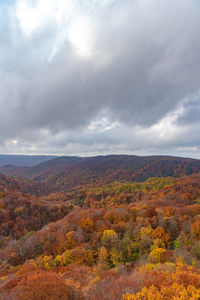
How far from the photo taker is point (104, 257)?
1467 inches

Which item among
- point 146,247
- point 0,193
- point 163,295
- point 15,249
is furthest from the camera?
point 0,193

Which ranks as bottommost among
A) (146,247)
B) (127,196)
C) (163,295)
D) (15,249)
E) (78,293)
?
(127,196)

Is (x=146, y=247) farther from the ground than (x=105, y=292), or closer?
closer

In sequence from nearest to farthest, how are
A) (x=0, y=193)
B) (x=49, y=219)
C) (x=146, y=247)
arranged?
(x=146, y=247) < (x=49, y=219) < (x=0, y=193)

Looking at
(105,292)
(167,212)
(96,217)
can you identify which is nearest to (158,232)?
(167,212)

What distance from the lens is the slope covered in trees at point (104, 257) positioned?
13.0 m

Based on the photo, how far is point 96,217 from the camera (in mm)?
63562

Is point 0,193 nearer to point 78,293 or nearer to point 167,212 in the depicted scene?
point 167,212

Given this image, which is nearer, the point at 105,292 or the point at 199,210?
the point at 105,292

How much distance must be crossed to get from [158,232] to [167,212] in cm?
1850

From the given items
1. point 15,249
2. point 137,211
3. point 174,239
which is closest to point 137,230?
point 174,239

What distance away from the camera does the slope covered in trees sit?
12953 mm

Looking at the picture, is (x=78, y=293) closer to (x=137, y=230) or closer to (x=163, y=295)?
(x=163, y=295)

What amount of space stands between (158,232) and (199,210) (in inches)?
1055
